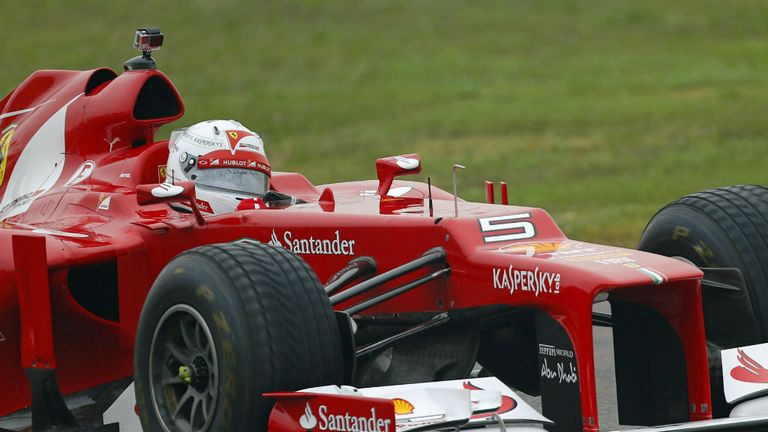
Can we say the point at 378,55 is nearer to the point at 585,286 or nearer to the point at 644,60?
the point at 644,60

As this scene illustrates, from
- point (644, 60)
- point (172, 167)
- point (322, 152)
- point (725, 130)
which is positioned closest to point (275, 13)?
point (644, 60)

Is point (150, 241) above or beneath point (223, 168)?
beneath

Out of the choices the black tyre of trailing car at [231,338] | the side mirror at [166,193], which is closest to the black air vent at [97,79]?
the side mirror at [166,193]

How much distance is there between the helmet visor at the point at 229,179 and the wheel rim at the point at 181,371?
154 centimetres

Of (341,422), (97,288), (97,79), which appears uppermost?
(97,79)

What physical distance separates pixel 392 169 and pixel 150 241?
1.22 m

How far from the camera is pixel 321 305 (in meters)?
5.63

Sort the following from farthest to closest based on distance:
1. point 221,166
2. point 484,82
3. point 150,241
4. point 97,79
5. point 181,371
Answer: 1. point 484,82
2. point 97,79
3. point 221,166
4. point 150,241
5. point 181,371

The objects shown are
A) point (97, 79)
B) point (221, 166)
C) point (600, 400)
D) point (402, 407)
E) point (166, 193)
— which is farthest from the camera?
point (97, 79)

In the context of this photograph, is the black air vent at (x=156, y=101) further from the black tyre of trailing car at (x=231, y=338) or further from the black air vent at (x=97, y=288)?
the black tyre of trailing car at (x=231, y=338)

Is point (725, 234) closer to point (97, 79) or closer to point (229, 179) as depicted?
point (229, 179)

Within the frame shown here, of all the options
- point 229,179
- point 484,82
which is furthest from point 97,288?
point 484,82

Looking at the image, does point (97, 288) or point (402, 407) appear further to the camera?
point (97, 288)

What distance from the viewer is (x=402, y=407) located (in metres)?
5.46
